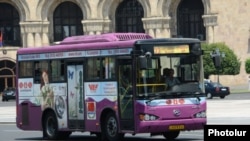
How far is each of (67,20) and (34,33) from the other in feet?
12.0

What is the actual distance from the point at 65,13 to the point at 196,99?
60150 millimetres

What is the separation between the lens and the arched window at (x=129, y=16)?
7562cm

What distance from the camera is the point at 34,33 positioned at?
249 ft

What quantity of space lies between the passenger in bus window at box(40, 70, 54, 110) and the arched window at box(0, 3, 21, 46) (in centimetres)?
→ 5750

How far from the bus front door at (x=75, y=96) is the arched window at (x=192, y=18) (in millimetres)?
54146

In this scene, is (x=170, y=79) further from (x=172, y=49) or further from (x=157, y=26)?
(x=157, y=26)

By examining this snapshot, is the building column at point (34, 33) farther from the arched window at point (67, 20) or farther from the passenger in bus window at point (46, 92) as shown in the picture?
the passenger in bus window at point (46, 92)

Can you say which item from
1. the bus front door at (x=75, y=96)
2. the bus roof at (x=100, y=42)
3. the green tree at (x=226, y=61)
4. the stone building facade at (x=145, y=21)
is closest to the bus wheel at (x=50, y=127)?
the bus front door at (x=75, y=96)

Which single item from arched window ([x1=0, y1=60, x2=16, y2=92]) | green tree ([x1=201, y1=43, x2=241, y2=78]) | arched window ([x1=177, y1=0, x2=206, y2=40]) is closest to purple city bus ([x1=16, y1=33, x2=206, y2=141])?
green tree ([x1=201, y1=43, x2=241, y2=78])

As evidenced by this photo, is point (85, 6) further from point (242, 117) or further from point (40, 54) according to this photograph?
point (40, 54)

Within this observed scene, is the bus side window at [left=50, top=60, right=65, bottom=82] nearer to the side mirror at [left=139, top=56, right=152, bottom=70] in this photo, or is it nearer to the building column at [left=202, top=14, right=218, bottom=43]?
the side mirror at [left=139, top=56, right=152, bottom=70]

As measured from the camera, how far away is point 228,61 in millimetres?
66688

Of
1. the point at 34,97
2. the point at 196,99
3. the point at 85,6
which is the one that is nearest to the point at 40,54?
the point at 34,97

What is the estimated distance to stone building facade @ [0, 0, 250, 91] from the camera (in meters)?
70.6
